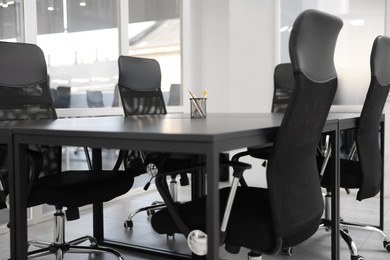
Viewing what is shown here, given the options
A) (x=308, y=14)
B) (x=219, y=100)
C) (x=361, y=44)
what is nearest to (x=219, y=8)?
(x=219, y=100)

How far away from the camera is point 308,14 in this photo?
58.2 inches

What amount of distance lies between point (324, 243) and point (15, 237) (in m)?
2.02

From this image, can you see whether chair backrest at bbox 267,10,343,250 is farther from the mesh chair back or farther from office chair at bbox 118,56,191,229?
the mesh chair back

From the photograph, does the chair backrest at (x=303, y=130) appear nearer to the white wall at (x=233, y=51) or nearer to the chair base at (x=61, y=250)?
the chair base at (x=61, y=250)

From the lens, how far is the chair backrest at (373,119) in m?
2.42

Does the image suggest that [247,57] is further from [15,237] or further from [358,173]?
[15,237]

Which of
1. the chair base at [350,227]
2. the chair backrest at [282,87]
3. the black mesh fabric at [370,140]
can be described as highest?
the chair backrest at [282,87]

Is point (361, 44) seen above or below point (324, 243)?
above

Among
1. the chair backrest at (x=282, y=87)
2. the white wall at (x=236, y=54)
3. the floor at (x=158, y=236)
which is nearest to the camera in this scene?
the floor at (x=158, y=236)

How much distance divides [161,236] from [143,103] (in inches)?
43.1

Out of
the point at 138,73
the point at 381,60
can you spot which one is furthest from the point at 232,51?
the point at 381,60

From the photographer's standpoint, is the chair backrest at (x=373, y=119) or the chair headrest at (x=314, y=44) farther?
the chair backrest at (x=373, y=119)

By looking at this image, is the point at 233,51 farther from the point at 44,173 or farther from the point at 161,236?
the point at 44,173

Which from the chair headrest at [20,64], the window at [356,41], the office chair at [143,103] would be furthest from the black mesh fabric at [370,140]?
the window at [356,41]
